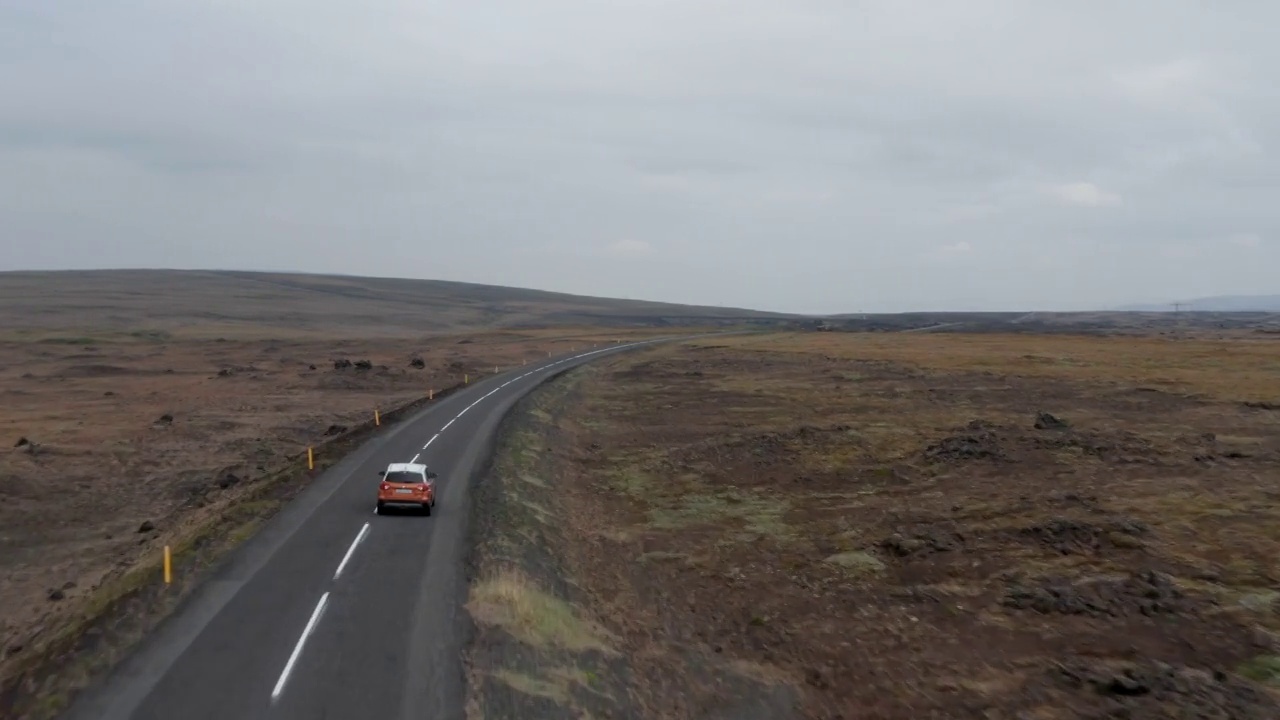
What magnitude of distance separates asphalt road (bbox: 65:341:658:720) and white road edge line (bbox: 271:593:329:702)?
34mm

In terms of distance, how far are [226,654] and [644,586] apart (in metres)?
11.6

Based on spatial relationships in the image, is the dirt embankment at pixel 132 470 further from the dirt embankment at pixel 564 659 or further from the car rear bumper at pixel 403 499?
the dirt embankment at pixel 564 659

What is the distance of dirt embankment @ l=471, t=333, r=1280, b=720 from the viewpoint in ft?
61.0

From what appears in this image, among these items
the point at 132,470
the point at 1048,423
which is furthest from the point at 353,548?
the point at 1048,423

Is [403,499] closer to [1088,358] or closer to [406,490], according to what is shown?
[406,490]

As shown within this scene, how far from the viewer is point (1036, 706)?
58.3 feet

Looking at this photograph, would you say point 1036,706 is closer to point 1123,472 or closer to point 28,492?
point 1123,472

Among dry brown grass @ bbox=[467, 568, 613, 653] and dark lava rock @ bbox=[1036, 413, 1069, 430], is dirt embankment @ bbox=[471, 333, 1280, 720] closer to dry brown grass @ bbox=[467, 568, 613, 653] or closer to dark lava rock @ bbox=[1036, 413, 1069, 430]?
dark lava rock @ bbox=[1036, 413, 1069, 430]

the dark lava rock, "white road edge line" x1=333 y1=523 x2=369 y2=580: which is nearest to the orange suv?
"white road edge line" x1=333 y1=523 x2=369 y2=580

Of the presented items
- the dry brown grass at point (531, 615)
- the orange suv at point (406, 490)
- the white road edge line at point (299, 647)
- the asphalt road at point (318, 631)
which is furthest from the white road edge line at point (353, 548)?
the dry brown grass at point (531, 615)

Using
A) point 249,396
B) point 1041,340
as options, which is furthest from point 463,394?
point 1041,340

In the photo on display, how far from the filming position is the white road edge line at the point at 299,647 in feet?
51.6

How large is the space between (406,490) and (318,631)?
11.0 metres

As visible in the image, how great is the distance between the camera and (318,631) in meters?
18.6
